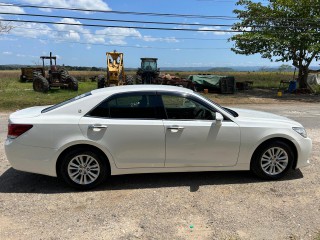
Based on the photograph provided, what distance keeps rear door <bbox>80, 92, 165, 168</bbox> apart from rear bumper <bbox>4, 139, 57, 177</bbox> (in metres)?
0.63

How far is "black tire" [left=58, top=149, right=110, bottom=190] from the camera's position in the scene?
4.79 m

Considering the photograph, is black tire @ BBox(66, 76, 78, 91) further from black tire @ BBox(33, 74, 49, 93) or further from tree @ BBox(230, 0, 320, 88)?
tree @ BBox(230, 0, 320, 88)

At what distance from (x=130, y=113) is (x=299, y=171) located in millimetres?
3066

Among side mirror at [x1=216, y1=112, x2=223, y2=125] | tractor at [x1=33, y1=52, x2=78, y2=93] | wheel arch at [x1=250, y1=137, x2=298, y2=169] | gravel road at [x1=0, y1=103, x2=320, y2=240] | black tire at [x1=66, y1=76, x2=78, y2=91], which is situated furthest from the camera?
black tire at [x1=66, y1=76, x2=78, y2=91]

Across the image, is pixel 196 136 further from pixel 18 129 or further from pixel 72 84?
pixel 72 84

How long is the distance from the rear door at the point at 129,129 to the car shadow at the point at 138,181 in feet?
1.27

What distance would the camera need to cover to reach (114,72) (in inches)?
886

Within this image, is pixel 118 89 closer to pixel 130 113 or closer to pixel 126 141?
pixel 130 113

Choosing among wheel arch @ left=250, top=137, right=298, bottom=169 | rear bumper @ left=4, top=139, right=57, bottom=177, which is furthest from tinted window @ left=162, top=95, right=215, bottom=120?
rear bumper @ left=4, top=139, right=57, bottom=177

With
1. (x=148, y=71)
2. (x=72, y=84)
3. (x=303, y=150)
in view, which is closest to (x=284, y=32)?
(x=148, y=71)

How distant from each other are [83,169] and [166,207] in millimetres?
1363

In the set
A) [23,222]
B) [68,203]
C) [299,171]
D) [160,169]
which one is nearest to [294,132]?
[299,171]

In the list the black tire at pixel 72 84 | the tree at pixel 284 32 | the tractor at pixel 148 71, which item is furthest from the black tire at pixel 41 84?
the tree at pixel 284 32

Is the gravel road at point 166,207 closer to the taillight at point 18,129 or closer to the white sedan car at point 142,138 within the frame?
the white sedan car at point 142,138
